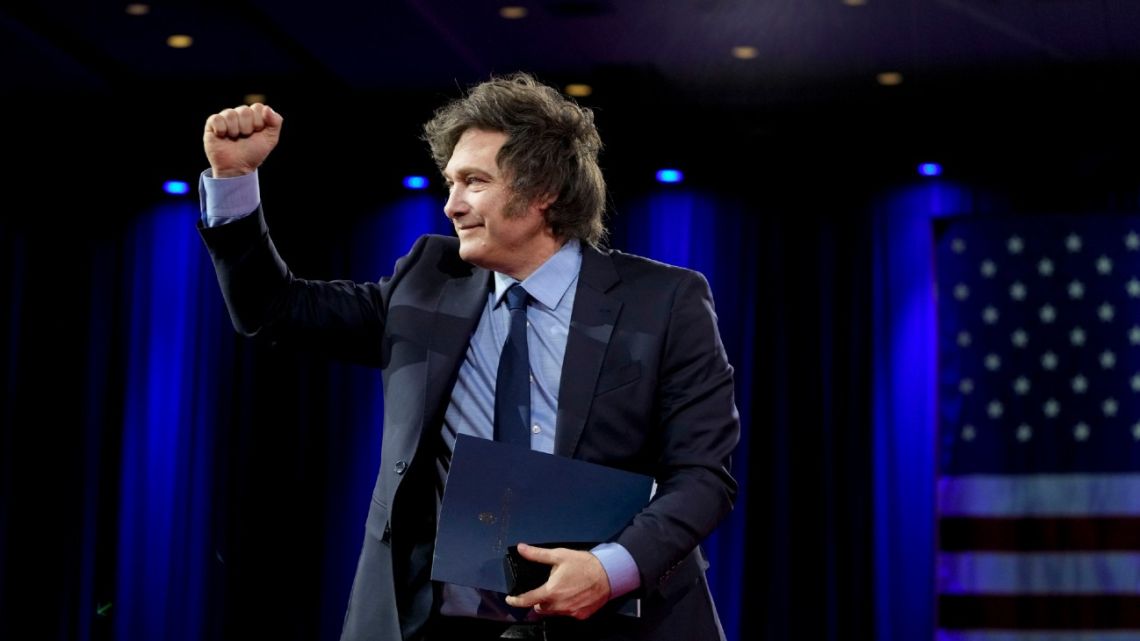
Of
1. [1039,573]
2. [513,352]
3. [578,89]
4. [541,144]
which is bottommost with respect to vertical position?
[1039,573]

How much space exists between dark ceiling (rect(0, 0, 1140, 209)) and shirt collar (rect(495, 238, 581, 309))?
320 centimetres

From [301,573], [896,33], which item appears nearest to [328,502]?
[301,573]

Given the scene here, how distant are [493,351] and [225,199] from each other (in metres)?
0.38

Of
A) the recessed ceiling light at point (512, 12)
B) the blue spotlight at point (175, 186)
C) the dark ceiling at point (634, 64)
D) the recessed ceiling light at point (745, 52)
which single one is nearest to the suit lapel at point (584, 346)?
the dark ceiling at point (634, 64)

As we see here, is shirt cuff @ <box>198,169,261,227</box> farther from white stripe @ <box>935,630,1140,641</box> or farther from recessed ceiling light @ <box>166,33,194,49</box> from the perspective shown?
white stripe @ <box>935,630,1140,641</box>

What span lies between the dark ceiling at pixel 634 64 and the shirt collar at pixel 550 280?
10.5ft

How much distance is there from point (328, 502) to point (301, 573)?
34cm

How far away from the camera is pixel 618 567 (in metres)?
1.48

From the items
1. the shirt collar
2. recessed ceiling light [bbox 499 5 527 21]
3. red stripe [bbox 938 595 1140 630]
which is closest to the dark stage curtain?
red stripe [bbox 938 595 1140 630]

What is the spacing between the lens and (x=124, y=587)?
5.97 m

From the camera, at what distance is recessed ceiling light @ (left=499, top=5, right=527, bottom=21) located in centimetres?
495

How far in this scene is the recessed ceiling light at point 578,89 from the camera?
576 cm

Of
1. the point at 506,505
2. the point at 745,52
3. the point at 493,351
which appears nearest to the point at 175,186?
the point at 745,52

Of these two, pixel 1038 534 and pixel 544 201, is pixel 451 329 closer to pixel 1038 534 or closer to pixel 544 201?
pixel 544 201
